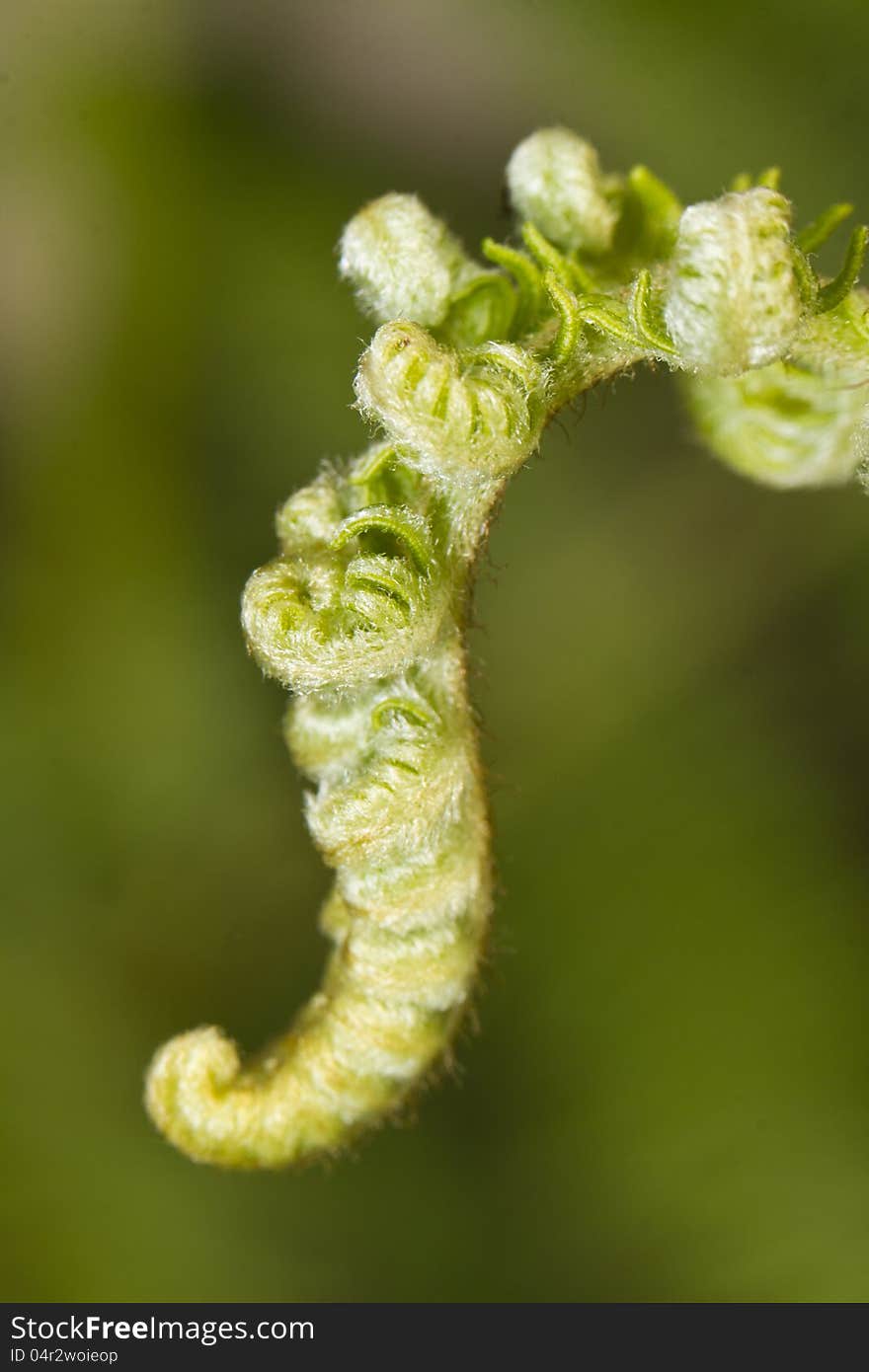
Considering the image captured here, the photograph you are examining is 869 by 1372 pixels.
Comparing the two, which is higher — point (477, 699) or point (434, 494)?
point (477, 699)

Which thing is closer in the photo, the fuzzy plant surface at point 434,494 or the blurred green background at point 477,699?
the fuzzy plant surface at point 434,494

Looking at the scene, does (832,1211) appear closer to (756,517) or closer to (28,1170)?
(756,517)

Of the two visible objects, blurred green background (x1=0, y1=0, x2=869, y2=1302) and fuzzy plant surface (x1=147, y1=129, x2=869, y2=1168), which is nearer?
fuzzy plant surface (x1=147, y1=129, x2=869, y2=1168)

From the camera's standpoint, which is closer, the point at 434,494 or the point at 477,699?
the point at 434,494
